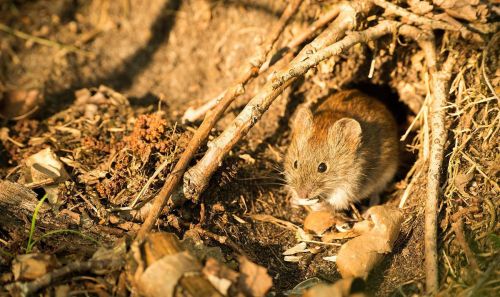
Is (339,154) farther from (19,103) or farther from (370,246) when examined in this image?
(19,103)

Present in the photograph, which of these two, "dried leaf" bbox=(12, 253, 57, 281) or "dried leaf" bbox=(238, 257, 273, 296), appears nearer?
"dried leaf" bbox=(238, 257, 273, 296)

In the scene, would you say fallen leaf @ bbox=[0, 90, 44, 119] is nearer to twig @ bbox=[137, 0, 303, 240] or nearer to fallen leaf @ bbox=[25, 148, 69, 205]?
fallen leaf @ bbox=[25, 148, 69, 205]

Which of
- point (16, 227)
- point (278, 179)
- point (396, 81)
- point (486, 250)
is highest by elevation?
point (396, 81)

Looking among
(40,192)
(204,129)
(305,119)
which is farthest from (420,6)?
(40,192)

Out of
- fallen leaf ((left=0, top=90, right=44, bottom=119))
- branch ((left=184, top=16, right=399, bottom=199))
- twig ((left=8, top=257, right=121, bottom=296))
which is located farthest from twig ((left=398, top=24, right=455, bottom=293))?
fallen leaf ((left=0, top=90, right=44, bottom=119))

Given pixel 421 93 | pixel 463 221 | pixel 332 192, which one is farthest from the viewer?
pixel 421 93

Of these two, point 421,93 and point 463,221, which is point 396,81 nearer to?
point 421,93

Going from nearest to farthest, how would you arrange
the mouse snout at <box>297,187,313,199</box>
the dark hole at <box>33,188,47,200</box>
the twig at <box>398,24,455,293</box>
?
the twig at <box>398,24,455,293</box>, the dark hole at <box>33,188,47,200</box>, the mouse snout at <box>297,187,313,199</box>

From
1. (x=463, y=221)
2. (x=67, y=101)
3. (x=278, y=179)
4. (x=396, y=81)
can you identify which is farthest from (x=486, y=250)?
(x=67, y=101)
